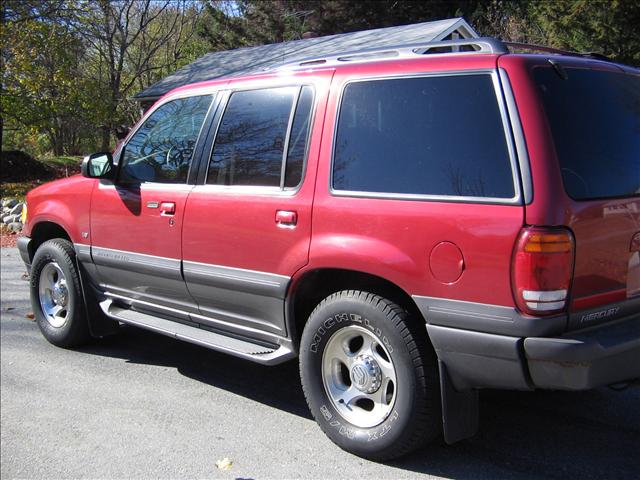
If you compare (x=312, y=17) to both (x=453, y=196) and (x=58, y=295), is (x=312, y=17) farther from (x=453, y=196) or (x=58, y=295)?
(x=453, y=196)

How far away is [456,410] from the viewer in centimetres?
312

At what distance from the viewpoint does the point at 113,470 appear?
3455mm

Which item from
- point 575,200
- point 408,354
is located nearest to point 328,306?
point 408,354

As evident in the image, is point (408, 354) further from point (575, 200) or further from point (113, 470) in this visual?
point (113, 470)

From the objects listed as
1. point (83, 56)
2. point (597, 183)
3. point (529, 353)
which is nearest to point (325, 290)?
point (529, 353)

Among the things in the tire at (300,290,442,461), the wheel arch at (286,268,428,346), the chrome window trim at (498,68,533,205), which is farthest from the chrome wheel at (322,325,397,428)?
the chrome window trim at (498,68,533,205)

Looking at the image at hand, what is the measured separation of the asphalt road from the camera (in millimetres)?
3363

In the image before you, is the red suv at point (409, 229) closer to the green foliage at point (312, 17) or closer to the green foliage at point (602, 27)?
the green foliage at point (602, 27)

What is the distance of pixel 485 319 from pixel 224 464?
5.34 feet

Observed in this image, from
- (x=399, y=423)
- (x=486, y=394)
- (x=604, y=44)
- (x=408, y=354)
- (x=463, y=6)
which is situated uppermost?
(x=463, y=6)

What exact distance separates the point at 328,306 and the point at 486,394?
1458 millimetres

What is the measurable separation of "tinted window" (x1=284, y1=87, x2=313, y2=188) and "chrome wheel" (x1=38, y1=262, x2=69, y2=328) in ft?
8.56

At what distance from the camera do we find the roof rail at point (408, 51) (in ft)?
10.1

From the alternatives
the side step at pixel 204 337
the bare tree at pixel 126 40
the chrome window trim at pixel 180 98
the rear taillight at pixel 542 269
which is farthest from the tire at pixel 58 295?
the bare tree at pixel 126 40
